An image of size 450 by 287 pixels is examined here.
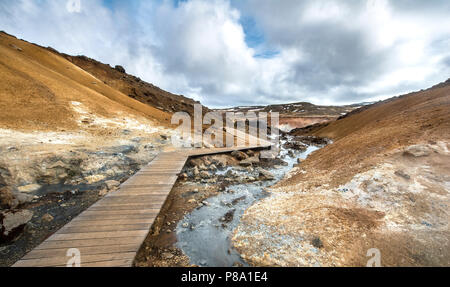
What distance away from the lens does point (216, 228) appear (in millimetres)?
5496

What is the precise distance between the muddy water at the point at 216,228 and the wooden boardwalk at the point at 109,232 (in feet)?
3.68

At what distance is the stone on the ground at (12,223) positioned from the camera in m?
4.51

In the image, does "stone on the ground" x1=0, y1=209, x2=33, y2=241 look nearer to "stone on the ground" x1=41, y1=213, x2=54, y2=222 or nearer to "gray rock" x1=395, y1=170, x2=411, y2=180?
"stone on the ground" x1=41, y1=213, x2=54, y2=222

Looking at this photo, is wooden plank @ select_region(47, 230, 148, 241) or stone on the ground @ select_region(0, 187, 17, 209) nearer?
wooden plank @ select_region(47, 230, 148, 241)

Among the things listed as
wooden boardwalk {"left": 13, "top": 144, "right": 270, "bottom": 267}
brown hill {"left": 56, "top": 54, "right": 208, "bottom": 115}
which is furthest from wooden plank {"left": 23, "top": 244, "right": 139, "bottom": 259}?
brown hill {"left": 56, "top": 54, "right": 208, "bottom": 115}

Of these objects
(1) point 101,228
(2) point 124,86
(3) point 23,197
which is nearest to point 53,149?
(3) point 23,197

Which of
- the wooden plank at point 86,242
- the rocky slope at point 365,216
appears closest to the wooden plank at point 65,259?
the wooden plank at point 86,242

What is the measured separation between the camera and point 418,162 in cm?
621

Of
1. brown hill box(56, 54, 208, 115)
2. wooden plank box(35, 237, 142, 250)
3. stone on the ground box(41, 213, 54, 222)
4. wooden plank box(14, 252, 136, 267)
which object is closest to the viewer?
wooden plank box(14, 252, 136, 267)

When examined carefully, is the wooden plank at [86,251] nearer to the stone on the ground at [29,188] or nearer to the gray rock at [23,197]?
the gray rock at [23,197]

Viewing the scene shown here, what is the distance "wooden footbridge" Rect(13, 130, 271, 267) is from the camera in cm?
335

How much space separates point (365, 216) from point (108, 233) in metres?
6.52
